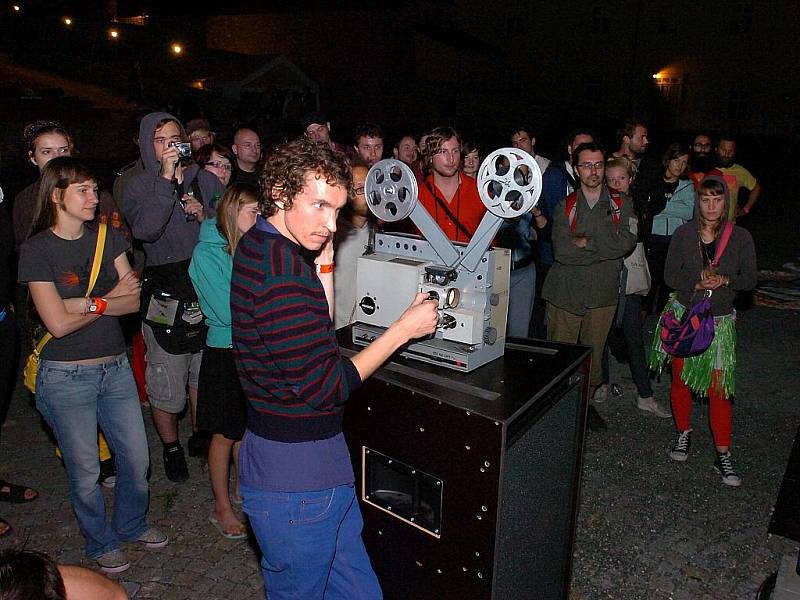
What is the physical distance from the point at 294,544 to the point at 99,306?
163 cm

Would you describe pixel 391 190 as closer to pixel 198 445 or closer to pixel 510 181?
pixel 510 181

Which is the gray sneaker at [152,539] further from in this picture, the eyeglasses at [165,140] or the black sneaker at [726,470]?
the black sneaker at [726,470]

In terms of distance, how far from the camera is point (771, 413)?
17.1 feet

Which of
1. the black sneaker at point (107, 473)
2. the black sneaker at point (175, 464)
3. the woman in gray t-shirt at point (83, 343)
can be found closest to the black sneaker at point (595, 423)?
the black sneaker at point (175, 464)

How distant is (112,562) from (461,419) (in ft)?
7.02

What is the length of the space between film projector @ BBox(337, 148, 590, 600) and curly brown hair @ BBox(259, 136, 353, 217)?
46 cm

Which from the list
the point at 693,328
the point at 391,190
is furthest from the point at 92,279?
the point at 693,328

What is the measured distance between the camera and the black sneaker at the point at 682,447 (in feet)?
14.7

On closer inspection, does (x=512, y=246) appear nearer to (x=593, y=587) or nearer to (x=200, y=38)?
(x=593, y=587)

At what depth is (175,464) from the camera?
4184 millimetres

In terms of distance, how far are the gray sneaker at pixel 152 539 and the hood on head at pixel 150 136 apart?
6.59ft

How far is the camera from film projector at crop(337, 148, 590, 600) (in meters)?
2.33

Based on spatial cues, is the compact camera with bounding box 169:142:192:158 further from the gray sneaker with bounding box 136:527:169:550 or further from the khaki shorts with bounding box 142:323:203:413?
the gray sneaker with bounding box 136:527:169:550

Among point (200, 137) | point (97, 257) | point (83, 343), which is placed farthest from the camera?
point (200, 137)
